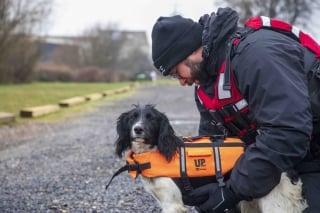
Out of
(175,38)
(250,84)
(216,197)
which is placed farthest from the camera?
(216,197)

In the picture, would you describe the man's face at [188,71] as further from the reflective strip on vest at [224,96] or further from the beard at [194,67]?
the reflective strip on vest at [224,96]

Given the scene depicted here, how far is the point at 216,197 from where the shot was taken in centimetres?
391

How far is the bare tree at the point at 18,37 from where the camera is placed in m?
33.0

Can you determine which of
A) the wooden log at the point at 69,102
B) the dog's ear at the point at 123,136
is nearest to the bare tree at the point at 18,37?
the wooden log at the point at 69,102

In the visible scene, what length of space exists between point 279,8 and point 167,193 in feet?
137

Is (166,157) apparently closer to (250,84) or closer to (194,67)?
(194,67)

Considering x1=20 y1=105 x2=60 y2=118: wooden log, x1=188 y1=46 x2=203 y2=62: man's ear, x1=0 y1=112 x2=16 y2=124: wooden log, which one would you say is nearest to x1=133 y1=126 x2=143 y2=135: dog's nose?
x1=188 y1=46 x2=203 y2=62: man's ear

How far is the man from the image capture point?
10.3ft

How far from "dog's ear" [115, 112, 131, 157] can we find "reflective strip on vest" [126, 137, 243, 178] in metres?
0.29

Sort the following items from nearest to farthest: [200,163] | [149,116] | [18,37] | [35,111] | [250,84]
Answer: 1. [250,84]
2. [200,163]
3. [149,116]
4. [35,111]
5. [18,37]

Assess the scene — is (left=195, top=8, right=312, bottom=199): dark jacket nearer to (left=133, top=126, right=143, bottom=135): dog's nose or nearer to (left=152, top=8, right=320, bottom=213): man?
(left=152, top=8, right=320, bottom=213): man

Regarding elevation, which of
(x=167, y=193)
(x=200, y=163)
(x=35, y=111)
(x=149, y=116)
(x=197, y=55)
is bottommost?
(x=35, y=111)

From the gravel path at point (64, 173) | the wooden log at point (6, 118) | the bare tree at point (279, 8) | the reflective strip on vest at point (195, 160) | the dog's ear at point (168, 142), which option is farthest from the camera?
the bare tree at point (279, 8)

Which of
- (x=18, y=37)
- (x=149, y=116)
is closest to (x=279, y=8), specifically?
(x=18, y=37)
